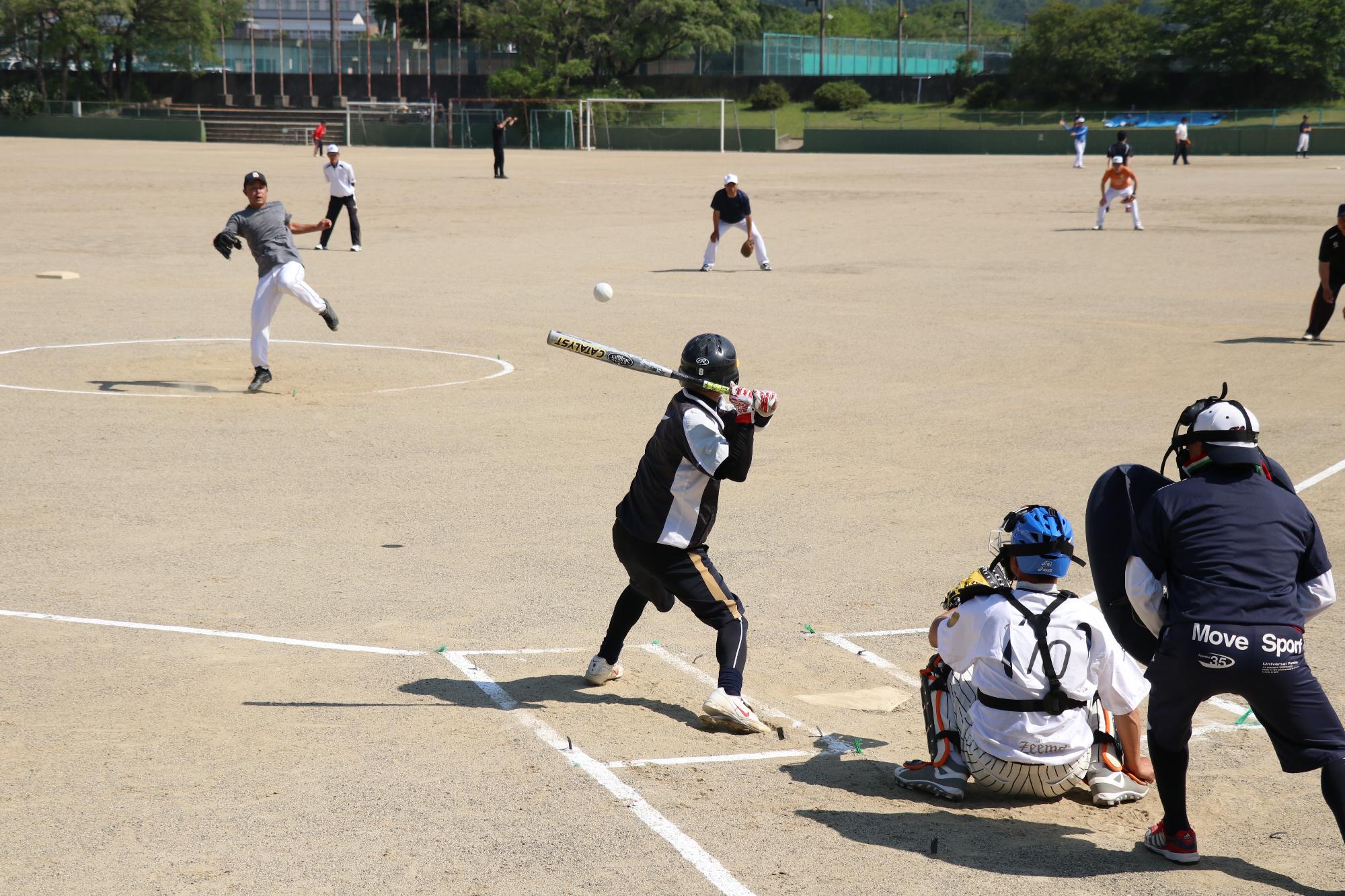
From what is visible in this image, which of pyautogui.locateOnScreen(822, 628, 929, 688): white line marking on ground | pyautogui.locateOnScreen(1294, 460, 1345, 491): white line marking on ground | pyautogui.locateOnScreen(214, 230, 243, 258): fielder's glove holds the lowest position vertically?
pyautogui.locateOnScreen(822, 628, 929, 688): white line marking on ground

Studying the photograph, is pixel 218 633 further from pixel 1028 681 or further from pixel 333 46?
pixel 333 46

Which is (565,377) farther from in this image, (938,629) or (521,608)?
(938,629)

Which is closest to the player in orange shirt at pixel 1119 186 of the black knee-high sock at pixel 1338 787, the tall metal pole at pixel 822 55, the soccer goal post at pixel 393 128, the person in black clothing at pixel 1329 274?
the person in black clothing at pixel 1329 274

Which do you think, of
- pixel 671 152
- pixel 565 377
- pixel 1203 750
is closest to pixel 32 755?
pixel 1203 750

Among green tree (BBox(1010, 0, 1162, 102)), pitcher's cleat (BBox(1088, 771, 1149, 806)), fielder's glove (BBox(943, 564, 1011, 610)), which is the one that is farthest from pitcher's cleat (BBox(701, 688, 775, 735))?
green tree (BBox(1010, 0, 1162, 102))

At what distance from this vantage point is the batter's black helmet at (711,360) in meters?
6.88

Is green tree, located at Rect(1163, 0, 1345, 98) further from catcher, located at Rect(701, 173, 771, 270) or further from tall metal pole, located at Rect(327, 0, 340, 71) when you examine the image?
catcher, located at Rect(701, 173, 771, 270)

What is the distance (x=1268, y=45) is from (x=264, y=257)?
8419 centimetres

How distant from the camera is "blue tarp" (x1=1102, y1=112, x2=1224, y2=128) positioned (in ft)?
264

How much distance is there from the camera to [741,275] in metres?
26.5

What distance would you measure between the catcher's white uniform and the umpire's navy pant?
1.93 feet

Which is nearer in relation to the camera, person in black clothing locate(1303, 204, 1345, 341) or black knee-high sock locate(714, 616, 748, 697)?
black knee-high sock locate(714, 616, 748, 697)

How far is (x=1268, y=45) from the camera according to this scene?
278 feet

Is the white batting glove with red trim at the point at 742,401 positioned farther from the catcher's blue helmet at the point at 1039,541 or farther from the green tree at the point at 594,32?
the green tree at the point at 594,32
